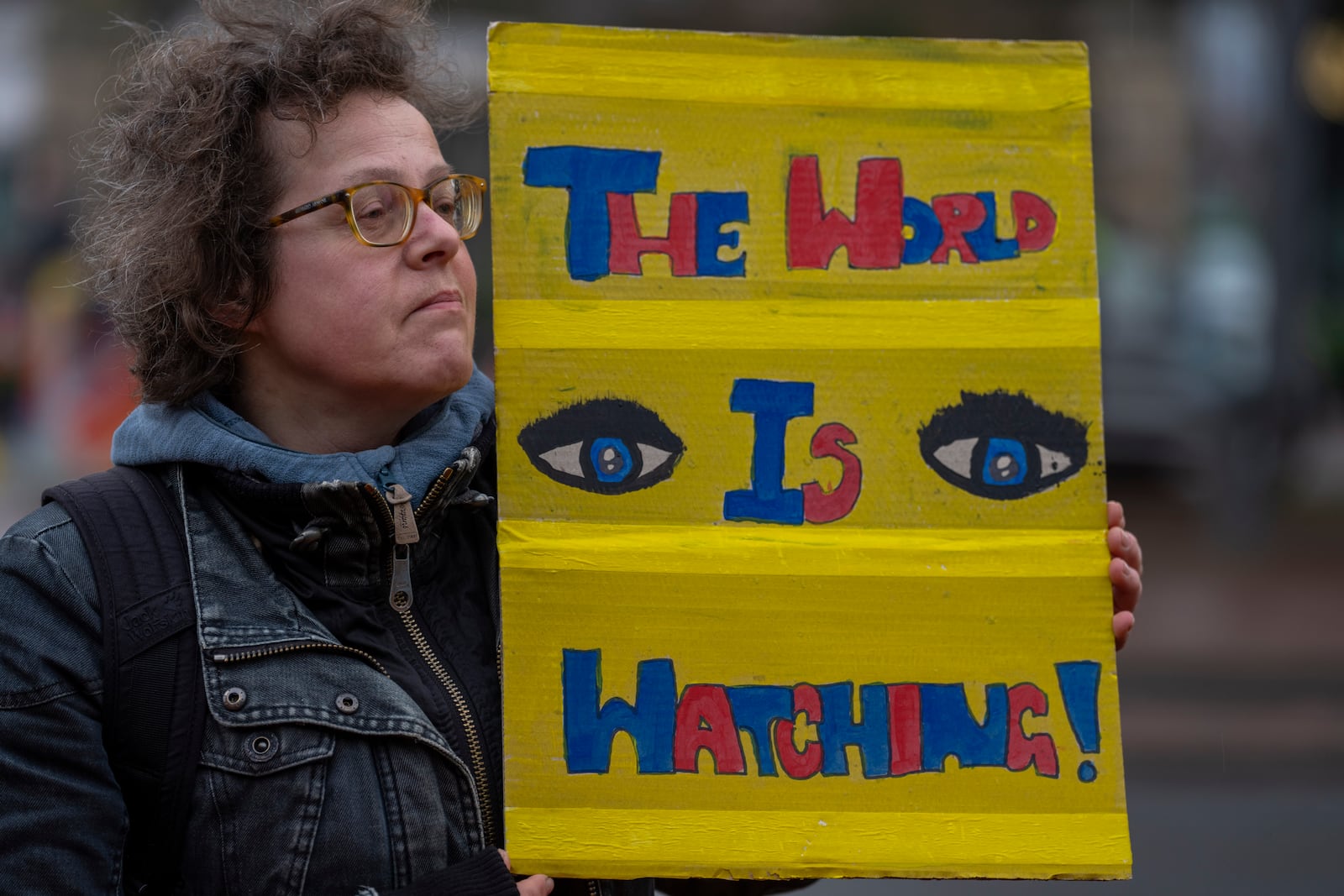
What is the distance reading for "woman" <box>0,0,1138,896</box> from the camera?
1.51 metres

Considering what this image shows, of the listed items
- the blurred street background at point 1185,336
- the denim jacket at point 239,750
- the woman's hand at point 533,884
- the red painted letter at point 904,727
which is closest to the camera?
the denim jacket at point 239,750

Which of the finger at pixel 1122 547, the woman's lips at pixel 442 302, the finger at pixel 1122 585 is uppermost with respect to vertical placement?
the woman's lips at pixel 442 302

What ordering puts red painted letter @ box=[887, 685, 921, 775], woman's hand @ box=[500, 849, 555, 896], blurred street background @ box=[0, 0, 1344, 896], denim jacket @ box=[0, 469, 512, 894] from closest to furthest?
1. denim jacket @ box=[0, 469, 512, 894]
2. woman's hand @ box=[500, 849, 555, 896]
3. red painted letter @ box=[887, 685, 921, 775]
4. blurred street background @ box=[0, 0, 1344, 896]

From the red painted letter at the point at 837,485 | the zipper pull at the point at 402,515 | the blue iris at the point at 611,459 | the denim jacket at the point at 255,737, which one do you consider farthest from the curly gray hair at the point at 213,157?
the red painted letter at the point at 837,485

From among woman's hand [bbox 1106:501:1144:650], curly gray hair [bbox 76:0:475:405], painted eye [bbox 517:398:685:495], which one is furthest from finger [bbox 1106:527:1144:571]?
curly gray hair [bbox 76:0:475:405]

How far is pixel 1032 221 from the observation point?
1823 mm

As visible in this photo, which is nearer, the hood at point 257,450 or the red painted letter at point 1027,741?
the hood at point 257,450

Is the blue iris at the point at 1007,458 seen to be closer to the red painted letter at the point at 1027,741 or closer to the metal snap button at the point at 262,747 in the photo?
the red painted letter at the point at 1027,741

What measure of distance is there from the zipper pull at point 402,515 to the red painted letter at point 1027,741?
71 centimetres

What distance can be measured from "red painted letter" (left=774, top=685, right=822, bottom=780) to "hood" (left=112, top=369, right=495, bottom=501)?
485 millimetres

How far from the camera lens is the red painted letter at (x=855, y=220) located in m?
1.81

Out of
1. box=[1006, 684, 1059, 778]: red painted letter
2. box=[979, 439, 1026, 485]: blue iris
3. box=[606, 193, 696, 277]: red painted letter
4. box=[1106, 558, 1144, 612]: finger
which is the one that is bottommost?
box=[1006, 684, 1059, 778]: red painted letter

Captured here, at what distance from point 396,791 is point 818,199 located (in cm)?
84

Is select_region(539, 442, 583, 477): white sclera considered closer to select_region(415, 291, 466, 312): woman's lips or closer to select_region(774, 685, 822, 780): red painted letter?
select_region(415, 291, 466, 312): woman's lips
